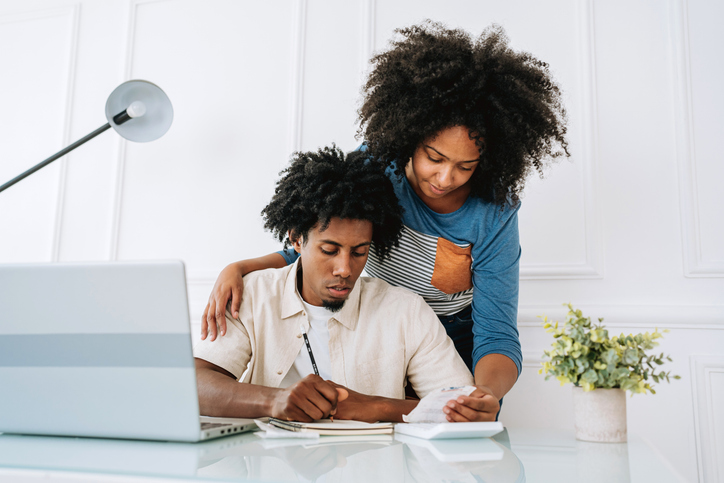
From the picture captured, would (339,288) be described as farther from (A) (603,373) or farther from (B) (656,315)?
(B) (656,315)

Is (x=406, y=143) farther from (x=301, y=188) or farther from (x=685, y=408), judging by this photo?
(x=685, y=408)

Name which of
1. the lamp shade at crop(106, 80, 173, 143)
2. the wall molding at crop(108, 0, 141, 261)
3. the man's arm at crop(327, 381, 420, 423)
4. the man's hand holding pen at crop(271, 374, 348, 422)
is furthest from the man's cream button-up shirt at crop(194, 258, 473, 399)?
the wall molding at crop(108, 0, 141, 261)

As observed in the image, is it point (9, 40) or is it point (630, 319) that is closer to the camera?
point (630, 319)

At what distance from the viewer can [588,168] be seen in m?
2.03

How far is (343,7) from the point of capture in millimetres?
2389

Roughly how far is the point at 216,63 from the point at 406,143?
1.44m

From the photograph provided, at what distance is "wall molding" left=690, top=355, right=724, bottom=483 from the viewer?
5.98ft

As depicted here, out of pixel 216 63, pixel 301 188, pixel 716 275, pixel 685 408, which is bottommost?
pixel 685 408

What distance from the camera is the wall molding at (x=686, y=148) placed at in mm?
1876

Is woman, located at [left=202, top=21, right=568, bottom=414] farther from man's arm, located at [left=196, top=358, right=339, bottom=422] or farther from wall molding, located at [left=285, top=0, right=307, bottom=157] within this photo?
wall molding, located at [left=285, top=0, right=307, bottom=157]

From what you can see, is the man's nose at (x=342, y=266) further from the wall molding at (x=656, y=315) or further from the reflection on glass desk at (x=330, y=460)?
the wall molding at (x=656, y=315)

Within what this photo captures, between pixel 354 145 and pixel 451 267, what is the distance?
93 centimetres

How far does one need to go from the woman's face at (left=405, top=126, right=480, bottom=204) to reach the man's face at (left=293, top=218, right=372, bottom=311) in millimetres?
191

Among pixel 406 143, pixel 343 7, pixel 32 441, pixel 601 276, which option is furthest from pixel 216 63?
pixel 32 441
